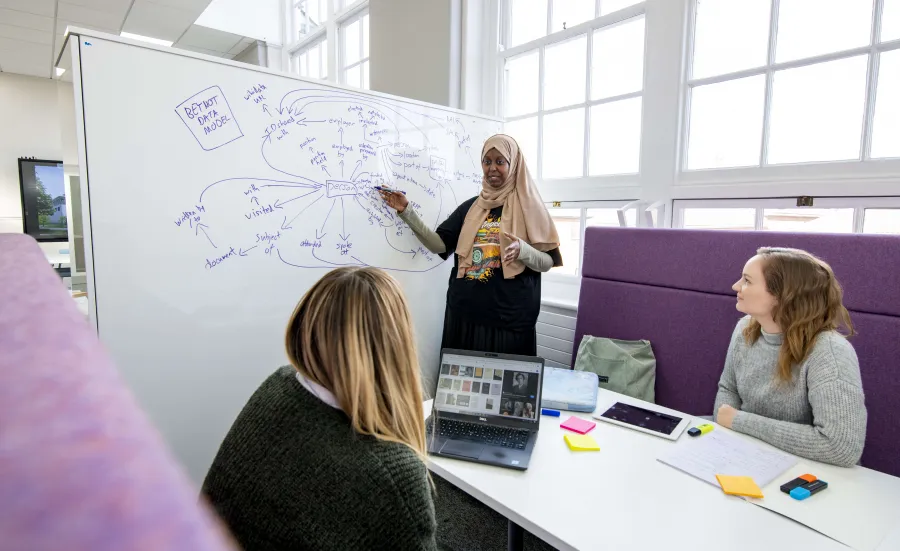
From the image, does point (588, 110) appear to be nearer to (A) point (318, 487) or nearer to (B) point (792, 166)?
(B) point (792, 166)

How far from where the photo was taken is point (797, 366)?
4.96 ft

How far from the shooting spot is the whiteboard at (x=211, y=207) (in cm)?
174

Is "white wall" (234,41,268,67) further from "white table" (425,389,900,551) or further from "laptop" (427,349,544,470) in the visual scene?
"white table" (425,389,900,551)

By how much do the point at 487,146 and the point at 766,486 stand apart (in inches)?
65.6

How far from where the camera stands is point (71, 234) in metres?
2.23

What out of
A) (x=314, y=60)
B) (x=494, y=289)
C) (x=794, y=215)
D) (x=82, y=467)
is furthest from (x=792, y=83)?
(x=314, y=60)

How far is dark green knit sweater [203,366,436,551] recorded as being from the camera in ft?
2.90

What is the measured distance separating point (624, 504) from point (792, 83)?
75.0 inches

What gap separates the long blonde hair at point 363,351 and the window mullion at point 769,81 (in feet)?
6.32

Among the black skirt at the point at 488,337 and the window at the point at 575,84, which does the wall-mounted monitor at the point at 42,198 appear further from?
the black skirt at the point at 488,337

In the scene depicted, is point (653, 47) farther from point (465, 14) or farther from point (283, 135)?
point (283, 135)

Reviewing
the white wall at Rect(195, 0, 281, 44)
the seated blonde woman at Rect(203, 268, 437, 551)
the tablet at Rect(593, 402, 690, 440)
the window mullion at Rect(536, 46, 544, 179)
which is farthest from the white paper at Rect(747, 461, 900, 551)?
the white wall at Rect(195, 0, 281, 44)

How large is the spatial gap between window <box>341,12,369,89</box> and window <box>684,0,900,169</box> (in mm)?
2598

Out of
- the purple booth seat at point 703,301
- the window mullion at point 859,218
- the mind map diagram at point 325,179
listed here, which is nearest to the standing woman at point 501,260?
the mind map diagram at point 325,179
